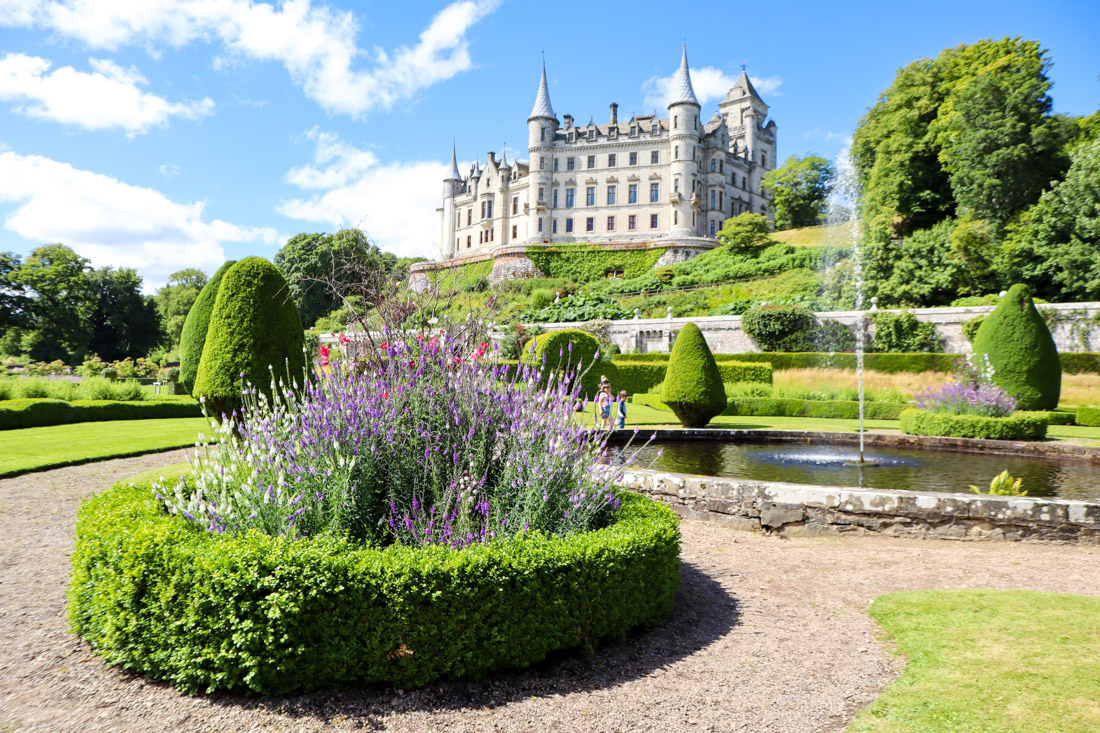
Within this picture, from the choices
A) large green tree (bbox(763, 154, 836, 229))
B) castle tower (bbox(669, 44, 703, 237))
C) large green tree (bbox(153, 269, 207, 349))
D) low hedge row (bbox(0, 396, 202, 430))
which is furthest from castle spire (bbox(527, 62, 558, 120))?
low hedge row (bbox(0, 396, 202, 430))

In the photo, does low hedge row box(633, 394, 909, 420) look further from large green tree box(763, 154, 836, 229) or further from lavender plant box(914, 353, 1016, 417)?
large green tree box(763, 154, 836, 229)

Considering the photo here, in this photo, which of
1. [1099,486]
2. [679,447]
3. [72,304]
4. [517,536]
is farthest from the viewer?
[72,304]

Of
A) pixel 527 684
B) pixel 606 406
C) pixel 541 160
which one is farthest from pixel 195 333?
pixel 541 160

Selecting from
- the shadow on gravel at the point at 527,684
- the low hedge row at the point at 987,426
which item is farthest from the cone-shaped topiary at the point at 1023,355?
the shadow on gravel at the point at 527,684

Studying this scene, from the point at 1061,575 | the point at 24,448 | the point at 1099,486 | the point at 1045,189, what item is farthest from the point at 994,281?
the point at 24,448

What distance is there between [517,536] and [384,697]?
0.96m

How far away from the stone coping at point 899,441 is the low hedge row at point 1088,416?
227 inches

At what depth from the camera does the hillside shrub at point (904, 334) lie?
25.9m

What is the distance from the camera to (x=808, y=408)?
664 inches

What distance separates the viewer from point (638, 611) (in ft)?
11.5

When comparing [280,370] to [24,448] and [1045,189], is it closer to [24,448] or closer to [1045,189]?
[24,448]

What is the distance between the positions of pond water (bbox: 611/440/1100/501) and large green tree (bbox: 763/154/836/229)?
1871 inches

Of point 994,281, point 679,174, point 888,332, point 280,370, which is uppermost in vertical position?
point 679,174

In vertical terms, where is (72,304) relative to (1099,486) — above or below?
above
